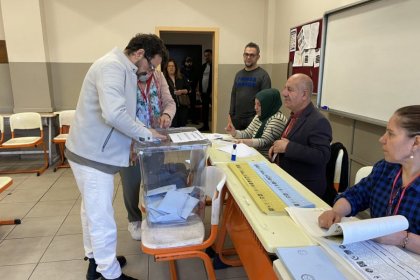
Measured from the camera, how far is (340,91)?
287 cm

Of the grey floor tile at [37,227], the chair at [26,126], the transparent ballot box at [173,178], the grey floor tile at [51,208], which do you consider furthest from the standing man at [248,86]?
the chair at [26,126]

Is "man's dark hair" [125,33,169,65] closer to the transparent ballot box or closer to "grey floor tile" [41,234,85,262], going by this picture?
the transparent ballot box

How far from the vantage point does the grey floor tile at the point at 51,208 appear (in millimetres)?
2982

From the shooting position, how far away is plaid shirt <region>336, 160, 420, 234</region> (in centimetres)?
107

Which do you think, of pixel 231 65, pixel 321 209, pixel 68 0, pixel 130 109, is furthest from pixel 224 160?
pixel 68 0

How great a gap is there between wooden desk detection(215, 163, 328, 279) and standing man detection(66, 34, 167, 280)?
620 millimetres

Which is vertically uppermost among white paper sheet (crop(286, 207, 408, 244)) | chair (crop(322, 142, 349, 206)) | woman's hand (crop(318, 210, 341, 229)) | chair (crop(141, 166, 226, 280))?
white paper sheet (crop(286, 207, 408, 244))

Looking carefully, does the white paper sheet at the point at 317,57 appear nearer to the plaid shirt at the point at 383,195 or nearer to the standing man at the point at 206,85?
the plaid shirt at the point at 383,195

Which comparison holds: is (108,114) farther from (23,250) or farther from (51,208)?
(51,208)

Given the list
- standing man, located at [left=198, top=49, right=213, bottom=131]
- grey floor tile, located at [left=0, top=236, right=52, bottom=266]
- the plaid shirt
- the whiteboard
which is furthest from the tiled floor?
standing man, located at [left=198, top=49, right=213, bottom=131]

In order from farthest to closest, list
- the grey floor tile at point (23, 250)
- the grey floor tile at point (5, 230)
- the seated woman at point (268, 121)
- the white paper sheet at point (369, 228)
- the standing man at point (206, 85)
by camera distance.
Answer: the standing man at point (206, 85) → the grey floor tile at point (5, 230) → the seated woman at point (268, 121) → the grey floor tile at point (23, 250) → the white paper sheet at point (369, 228)

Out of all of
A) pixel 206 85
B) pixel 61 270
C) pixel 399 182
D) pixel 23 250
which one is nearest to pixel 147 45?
pixel 399 182

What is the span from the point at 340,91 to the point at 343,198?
1820mm

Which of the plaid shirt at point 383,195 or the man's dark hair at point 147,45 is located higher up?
the man's dark hair at point 147,45
